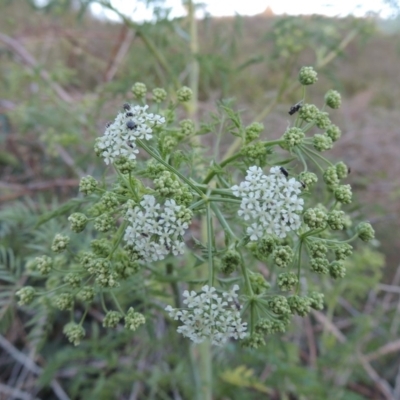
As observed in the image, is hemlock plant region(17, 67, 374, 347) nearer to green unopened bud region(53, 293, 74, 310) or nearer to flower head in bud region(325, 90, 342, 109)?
green unopened bud region(53, 293, 74, 310)

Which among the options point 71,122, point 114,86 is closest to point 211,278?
point 114,86

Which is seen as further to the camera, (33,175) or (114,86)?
(33,175)

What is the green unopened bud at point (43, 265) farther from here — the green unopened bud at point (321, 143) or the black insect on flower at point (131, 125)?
the green unopened bud at point (321, 143)

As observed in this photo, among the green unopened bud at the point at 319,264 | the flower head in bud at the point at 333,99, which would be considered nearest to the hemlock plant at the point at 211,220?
the green unopened bud at the point at 319,264

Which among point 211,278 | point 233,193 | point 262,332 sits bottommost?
point 262,332

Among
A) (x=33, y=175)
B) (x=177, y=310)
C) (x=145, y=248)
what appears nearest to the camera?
(x=145, y=248)

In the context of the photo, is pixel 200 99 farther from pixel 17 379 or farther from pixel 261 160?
pixel 261 160
